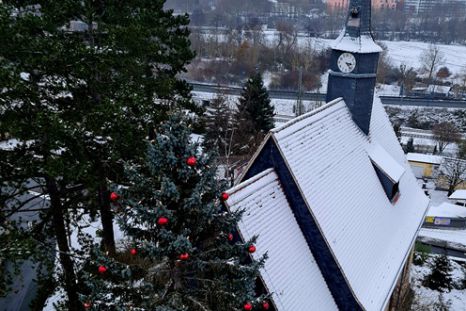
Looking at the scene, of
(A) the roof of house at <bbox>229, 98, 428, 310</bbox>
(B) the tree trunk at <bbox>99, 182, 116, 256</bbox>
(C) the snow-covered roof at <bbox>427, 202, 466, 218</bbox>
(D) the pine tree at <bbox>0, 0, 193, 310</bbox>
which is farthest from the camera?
(C) the snow-covered roof at <bbox>427, 202, 466, 218</bbox>

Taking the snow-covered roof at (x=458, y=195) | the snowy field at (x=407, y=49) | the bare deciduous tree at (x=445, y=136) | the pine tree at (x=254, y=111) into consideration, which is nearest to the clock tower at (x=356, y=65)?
the pine tree at (x=254, y=111)

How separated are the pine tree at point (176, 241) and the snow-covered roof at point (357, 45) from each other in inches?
403

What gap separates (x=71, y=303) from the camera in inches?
470

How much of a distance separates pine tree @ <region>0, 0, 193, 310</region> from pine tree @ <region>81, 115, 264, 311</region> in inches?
100

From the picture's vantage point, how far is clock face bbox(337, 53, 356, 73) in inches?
625

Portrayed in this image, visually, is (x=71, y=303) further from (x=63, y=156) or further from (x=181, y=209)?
(x=181, y=209)

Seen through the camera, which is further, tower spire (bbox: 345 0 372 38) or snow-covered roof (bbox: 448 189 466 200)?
snow-covered roof (bbox: 448 189 466 200)

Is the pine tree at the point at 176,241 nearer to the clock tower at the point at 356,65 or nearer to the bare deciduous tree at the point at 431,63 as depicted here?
the clock tower at the point at 356,65

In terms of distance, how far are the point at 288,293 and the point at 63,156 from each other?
6.39m

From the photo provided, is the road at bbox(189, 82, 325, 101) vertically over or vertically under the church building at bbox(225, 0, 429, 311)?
under

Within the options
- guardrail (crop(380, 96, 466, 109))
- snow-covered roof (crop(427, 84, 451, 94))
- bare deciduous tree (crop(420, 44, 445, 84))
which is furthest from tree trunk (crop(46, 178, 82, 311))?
bare deciduous tree (crop(420, 44, 445, 84))

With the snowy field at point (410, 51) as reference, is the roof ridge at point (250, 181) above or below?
above

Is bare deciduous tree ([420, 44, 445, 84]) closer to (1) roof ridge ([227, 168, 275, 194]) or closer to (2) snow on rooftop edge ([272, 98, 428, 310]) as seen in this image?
(2) snow on rooftop edge ([272, 98, 428, 310])

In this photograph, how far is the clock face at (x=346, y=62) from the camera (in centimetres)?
1589
